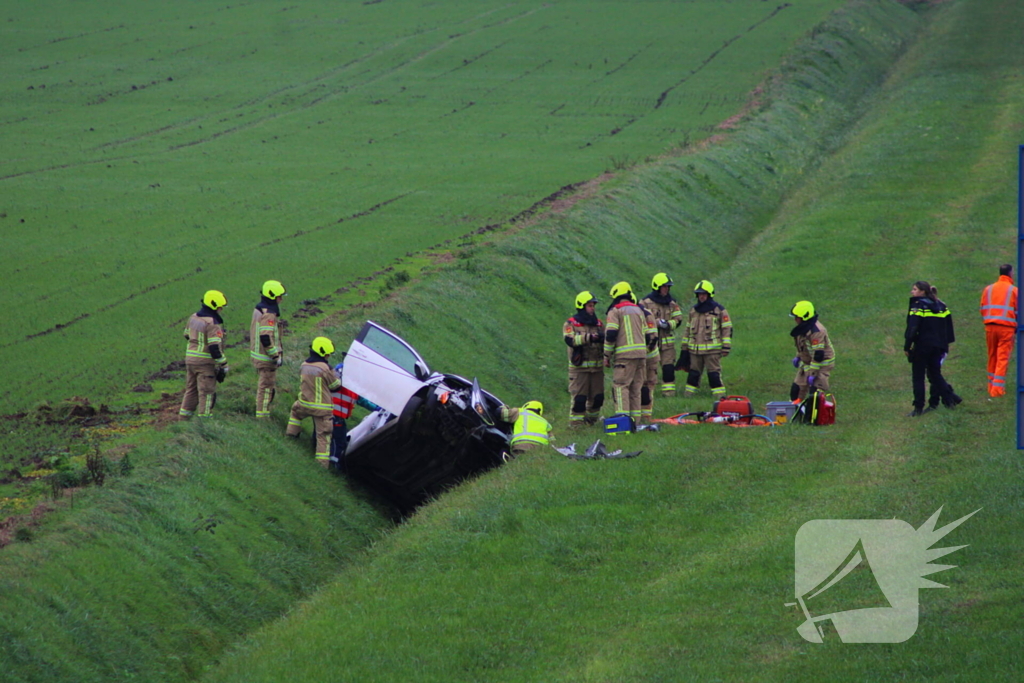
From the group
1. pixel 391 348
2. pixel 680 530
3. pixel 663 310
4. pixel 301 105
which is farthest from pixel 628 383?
pixel 301 105

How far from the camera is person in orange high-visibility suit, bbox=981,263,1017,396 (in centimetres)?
1736

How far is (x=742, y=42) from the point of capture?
70000mm

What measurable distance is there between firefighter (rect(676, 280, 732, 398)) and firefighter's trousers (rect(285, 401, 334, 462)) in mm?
6915

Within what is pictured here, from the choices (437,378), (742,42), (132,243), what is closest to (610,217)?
(132,243)

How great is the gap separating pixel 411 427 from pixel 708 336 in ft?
22.1

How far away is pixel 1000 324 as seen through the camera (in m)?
17.5

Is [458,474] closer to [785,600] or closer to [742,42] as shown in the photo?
[785,600]

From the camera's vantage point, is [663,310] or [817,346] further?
[663,310]

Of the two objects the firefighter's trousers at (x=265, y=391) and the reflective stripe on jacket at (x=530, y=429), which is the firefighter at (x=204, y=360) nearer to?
the firefighter's trousers at (x=265, y=391)

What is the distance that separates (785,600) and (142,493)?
7683 millimetres

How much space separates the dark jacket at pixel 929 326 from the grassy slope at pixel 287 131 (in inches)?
516

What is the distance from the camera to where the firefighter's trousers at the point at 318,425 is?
1580 centimetres

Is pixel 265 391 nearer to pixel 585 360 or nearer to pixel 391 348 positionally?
pixel 391 348

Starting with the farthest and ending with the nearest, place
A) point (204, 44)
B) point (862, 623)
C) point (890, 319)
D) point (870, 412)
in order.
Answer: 1. point (204, 44)
2. point (890, 319)
3. point (870, 412)
4. point (862, 623)
